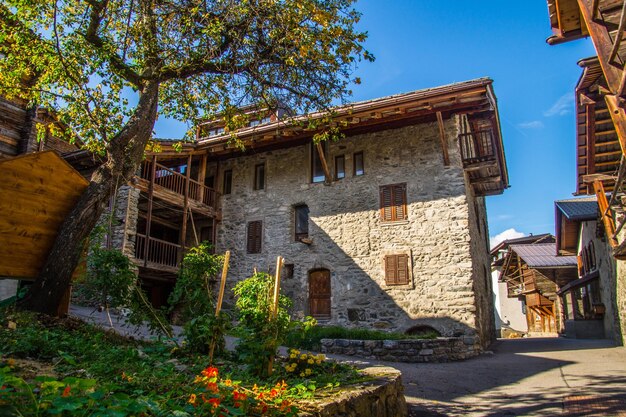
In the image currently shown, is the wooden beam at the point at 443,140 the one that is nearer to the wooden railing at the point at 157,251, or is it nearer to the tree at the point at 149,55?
the tree at the point at 149,55

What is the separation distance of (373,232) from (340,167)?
275 centimetres

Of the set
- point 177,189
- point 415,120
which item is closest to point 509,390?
point 415,120

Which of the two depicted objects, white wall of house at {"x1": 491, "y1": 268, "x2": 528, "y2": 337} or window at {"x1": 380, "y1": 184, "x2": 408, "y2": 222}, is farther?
white wall of house at {"x1": 491, "y1": 268, "x2": 528, "y2": 337}

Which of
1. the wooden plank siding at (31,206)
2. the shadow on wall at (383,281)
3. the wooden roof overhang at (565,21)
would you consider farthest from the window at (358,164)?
the wooden plank siding at (31,206)

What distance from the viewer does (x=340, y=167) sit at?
14.8 meters

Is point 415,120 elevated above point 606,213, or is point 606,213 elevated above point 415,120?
point 415,120

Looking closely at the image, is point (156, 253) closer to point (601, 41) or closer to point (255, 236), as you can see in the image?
point (255, 236)

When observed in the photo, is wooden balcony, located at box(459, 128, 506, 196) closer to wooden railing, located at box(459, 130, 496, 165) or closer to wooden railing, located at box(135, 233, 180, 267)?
wooden railing, located at box(459, 130, 496, 165)

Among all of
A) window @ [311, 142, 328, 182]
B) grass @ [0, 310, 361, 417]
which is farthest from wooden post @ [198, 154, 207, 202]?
grass @ [0, 310, 361, 417]

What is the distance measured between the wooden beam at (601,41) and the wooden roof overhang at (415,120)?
6092 millimetres

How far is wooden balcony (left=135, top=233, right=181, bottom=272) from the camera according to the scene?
13328 millimetres

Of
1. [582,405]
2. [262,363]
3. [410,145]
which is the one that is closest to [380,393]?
[262,363]

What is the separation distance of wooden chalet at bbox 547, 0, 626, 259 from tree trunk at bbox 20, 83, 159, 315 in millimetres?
6437

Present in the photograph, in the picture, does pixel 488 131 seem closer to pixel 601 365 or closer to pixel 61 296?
pixel 601 365
